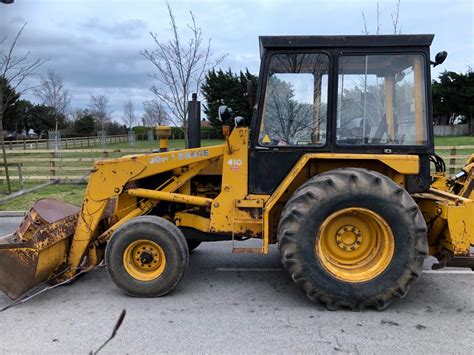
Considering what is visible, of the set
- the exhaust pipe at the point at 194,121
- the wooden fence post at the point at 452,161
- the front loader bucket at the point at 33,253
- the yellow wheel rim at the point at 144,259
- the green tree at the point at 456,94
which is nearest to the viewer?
the front loader bucket at the point at 33,253

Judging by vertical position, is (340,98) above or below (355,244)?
above

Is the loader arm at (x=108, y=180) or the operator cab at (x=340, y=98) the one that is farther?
the loader arm at (x=108, y=180)

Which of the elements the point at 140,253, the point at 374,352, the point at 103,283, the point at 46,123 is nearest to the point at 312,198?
the point at 374,352

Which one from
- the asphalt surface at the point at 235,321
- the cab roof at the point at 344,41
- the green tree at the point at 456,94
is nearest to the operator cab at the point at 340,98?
the cab roof at the point at 344,41

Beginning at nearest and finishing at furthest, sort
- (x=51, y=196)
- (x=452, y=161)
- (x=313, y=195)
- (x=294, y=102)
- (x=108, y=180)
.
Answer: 1. (x=313, y=195)
2. (x=294, y=102)
3. (x=108, y=180)
4. (x=51, y=196)
5. (x=452, y=161)

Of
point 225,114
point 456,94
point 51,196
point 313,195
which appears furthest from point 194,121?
point 456,94

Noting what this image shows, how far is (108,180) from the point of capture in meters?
4.80

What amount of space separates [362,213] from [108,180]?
2.68m

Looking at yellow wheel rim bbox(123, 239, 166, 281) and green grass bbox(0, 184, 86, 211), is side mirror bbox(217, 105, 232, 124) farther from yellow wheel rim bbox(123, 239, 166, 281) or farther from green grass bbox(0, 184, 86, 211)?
green grass bbox(0, 184, 86, 211)

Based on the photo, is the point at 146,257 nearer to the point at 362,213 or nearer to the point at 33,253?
the point at 33,253

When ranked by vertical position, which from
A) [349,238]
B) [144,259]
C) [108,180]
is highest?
[108,180]

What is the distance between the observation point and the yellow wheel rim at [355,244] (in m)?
4.15

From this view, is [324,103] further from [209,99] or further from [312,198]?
[209,99]

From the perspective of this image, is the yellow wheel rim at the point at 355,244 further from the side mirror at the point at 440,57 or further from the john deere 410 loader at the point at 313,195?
the side mirror at the point at 440,57
